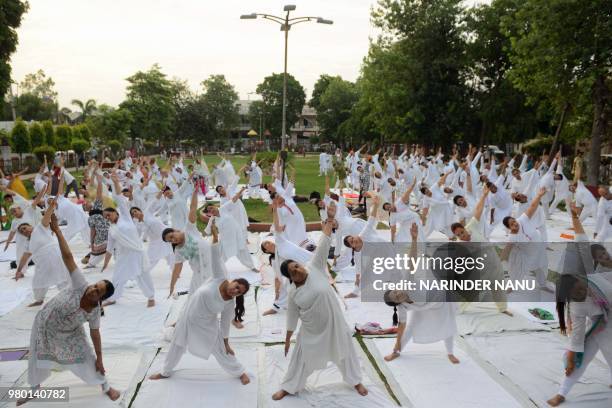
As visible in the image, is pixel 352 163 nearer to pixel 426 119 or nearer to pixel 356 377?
pixel 426 119

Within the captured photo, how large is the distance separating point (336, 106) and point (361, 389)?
5745 cm

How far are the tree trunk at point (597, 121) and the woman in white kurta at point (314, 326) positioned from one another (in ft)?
59.2

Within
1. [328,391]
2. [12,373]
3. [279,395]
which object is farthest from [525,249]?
[12,373]

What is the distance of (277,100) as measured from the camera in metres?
72.2

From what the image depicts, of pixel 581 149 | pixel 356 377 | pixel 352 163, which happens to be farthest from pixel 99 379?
pixel 581 149

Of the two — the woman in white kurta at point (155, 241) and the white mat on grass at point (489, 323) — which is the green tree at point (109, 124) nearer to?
the woman in white kurta at point (155, 241)

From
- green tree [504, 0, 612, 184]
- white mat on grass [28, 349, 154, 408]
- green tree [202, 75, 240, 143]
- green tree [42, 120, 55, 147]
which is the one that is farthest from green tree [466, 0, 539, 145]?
green tree [202, 75, 240, 143]

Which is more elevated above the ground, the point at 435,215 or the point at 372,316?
the point at 435,215

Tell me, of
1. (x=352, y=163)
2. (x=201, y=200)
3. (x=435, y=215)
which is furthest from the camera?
(x=352, y=163)

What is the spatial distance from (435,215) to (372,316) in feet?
16.0

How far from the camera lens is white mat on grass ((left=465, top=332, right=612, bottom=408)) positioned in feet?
15.8

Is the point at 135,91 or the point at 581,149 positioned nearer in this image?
the point at 581,149

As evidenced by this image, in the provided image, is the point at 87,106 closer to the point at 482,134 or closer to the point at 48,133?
the point at 48,133

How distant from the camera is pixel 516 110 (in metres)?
30.9
